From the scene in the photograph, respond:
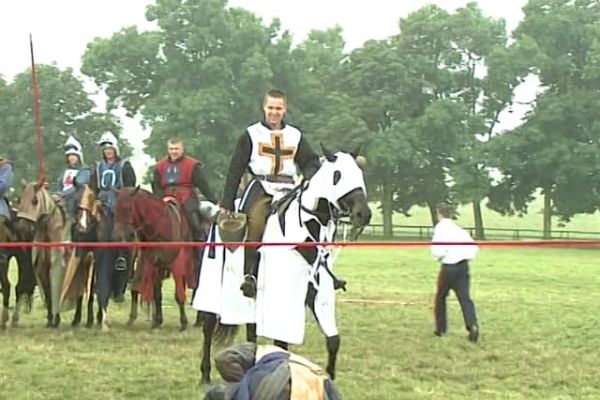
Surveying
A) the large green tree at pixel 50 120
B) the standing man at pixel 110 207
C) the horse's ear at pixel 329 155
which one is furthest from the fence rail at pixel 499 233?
the horse's ear at pixel 329 155

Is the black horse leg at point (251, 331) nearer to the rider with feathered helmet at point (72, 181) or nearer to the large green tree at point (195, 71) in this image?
the rider with feathered helmet at point (72, 181)

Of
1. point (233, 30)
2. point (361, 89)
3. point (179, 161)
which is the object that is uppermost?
point (233, 30)

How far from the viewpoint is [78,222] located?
1048cm

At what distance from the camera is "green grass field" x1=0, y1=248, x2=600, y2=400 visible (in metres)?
7.58

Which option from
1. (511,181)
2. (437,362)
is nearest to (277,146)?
(437,362)

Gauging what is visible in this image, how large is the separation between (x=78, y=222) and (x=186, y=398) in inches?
150

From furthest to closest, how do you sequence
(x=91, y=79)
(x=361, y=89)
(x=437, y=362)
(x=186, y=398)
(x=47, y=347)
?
(x=91, y=79)
(x=361, y=89)
(x=47, y=347)
(x=437, y=362)
(x=186, y=398)

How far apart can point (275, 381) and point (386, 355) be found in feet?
22.4

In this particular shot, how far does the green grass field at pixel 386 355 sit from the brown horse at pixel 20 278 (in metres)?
0.24

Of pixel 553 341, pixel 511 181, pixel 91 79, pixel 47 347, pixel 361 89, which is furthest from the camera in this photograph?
pixel 91 79

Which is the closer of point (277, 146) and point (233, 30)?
point (277, 146)

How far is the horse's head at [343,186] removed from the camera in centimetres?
672

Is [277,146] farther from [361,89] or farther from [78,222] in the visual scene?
[361,89]

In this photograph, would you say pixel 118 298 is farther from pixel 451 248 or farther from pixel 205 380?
pixel 451 248
